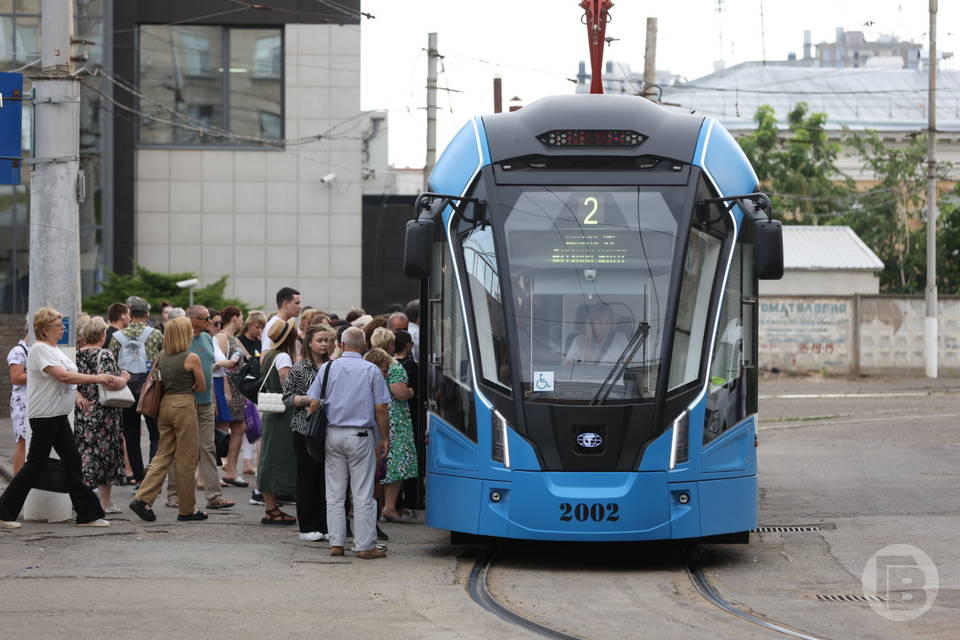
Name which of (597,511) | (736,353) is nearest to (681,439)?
(597,511)

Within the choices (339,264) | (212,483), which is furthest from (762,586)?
(339,264)

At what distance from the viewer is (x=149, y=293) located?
31062 millimetres

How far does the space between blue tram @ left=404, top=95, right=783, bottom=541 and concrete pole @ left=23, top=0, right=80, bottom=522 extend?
3.47 metres

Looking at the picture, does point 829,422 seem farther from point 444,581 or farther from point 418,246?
point 444,581

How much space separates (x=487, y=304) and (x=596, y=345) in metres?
0.84

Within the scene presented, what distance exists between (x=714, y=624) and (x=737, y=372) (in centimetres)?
287

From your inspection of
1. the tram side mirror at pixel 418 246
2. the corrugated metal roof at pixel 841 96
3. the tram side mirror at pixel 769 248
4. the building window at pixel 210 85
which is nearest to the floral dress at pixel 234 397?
the tram side mirror at pixel 418 246

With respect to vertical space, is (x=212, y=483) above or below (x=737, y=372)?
below

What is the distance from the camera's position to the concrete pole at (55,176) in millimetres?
12789

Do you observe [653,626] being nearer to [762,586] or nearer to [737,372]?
[762,586]

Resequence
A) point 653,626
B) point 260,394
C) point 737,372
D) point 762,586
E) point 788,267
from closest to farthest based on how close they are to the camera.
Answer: point 653,626 → point 762,586 → point 737,372 → point 260,394 → point 788,267

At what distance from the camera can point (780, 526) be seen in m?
12.9

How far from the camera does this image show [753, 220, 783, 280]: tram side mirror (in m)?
10.5

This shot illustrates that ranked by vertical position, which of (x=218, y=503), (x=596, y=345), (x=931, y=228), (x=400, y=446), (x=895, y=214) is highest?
(x=895, y=214)
